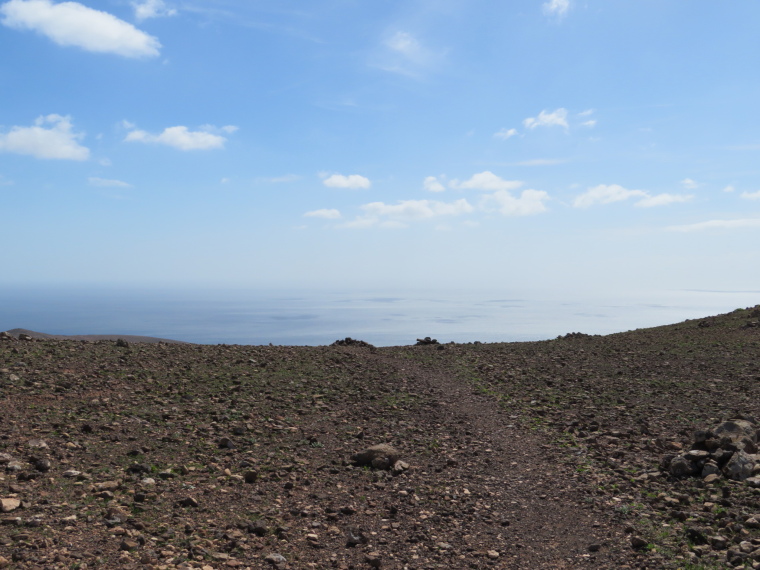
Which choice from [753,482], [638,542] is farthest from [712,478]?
[638,542]

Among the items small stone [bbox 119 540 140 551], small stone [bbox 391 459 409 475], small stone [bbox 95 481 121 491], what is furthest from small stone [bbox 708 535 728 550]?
small stone [bbox 95 481 121 491]

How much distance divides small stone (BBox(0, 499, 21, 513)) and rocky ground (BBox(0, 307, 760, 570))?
17mm

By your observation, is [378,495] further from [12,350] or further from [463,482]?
[12,350]

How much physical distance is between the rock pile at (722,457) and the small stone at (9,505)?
11.8m

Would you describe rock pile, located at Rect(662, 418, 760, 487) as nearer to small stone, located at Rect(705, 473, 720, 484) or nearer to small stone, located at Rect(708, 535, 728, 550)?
small stone, located at Rect(705, 473, 720, 484)

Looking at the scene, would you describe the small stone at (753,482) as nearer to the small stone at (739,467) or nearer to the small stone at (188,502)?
the small stone at (739,467)

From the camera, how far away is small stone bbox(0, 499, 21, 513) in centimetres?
761

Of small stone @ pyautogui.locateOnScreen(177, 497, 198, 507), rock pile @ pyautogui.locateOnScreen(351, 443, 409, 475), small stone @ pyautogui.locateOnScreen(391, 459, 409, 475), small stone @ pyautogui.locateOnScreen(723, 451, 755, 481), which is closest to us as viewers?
small stone @ pyautogui.locateOnScreen(177, 497, 198, 507)

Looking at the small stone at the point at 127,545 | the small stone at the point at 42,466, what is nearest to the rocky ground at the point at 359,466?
the small stone at the point at 127,545

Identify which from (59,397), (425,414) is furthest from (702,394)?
(59,397)

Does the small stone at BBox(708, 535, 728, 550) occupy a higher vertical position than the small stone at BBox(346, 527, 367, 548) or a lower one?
higher

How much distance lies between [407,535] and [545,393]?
37.2ft

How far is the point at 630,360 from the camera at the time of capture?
937 inches

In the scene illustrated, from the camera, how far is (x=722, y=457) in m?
10.6
